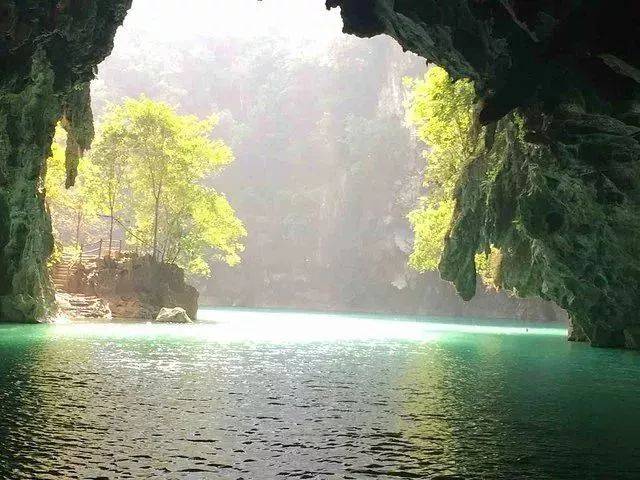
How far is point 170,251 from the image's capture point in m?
42.2

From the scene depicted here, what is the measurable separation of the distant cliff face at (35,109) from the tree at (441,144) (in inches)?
651

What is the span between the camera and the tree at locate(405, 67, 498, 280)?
102 ft

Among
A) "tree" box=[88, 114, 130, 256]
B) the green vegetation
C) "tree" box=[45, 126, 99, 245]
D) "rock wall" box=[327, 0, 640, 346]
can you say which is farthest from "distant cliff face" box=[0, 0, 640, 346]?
the green vegetation

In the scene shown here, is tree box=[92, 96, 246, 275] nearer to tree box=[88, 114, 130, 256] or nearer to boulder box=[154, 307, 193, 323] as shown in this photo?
tree box=[88, 114, 130, 256]

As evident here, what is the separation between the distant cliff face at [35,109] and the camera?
1689cm

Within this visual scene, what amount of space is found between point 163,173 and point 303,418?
3509 cm

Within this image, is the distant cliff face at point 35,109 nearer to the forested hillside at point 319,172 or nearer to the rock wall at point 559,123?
the rock wall at point 559,123

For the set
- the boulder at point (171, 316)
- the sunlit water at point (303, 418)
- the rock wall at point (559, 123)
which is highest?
the rock wall at point (559, 123)

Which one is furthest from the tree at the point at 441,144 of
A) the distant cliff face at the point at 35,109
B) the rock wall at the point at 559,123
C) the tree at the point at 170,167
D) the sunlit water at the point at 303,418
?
the sunlit water at the point at 303,418

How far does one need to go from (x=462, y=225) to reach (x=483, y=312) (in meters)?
48.2

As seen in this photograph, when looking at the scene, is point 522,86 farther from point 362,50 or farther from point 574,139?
point 362,50

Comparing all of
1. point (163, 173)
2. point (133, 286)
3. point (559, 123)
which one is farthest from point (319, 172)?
point (559, 123)

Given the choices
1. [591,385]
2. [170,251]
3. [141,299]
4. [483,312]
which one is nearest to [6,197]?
[141,299]

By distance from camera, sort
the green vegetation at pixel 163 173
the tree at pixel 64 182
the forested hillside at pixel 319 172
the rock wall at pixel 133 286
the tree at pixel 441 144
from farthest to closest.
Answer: the forested hillside at pixel 319 172, the green vegetation at pixel 163 173, the rock wall at pixel 133 286, the tree at pixel 64 182, the tree at pixel 441 144
